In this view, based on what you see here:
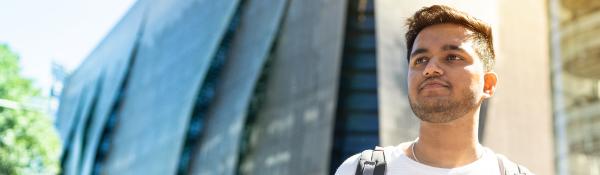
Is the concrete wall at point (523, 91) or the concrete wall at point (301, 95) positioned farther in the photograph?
the concrete wall at point (301, 95)

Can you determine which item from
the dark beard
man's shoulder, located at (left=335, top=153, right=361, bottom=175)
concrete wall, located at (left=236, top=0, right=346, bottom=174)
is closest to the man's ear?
the dark beard

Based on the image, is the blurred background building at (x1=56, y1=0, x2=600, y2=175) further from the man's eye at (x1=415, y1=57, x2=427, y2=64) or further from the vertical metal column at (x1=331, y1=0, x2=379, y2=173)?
the man's eye at (x1=415, y1=57, x2=427, y2=64)

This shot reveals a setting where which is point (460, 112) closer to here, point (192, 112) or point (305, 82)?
point (305, 82)

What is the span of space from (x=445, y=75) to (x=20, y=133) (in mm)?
23292

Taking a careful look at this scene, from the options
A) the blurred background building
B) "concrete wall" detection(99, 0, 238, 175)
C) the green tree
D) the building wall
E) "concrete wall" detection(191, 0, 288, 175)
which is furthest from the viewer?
"concrete wall" detection(99, 0, 238, 175)

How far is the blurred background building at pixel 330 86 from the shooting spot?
1048 inches

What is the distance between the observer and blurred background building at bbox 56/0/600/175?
26609 millimetres

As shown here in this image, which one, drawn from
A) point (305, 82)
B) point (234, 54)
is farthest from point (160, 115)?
point (305, 82)

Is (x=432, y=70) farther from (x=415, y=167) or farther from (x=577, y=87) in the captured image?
(x=577, y=87)

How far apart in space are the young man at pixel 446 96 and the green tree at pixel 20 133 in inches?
886

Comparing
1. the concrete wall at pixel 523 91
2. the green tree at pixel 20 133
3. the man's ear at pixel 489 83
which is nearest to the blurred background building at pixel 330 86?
the concrete wall at pixel 523 91

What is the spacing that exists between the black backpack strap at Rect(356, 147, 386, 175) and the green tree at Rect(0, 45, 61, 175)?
73.8 ft

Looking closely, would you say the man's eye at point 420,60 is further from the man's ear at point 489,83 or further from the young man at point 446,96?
the man's ear at point 489,83

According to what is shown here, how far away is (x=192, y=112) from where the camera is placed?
45.7 meters
